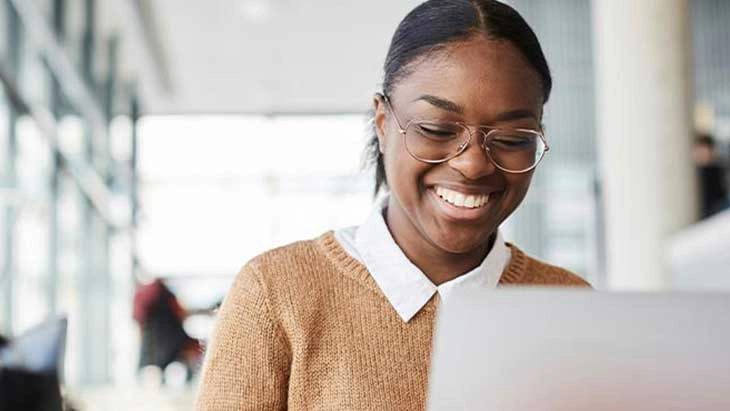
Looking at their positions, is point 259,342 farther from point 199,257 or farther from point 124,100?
point 199,257

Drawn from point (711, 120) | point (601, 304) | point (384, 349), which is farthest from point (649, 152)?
point (601, 304)

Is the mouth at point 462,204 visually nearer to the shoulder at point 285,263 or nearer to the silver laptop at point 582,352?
the shoulder at point 285,263

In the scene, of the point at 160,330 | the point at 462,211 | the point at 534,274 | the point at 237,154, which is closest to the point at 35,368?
the point at 462,211

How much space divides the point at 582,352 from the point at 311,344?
0.55m

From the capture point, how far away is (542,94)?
1.51m

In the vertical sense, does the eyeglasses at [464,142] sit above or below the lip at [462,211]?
above

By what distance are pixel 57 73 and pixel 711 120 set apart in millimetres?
5138

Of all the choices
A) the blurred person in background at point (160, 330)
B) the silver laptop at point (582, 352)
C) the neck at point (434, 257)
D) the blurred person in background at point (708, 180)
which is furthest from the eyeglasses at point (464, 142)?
the blurred person in background at point (160, 330)

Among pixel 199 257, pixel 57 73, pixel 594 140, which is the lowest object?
pixel 199 257

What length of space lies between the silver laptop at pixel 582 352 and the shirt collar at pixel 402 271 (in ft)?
1.64

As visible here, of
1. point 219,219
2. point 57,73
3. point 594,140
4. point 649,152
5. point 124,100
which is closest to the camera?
point 649,152

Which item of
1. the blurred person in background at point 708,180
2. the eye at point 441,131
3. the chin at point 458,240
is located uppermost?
the eye at point 441,131

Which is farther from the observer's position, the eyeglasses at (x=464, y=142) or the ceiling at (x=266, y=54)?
the ceiling at (x=266, y=54)

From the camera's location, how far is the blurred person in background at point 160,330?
9.88 metres
